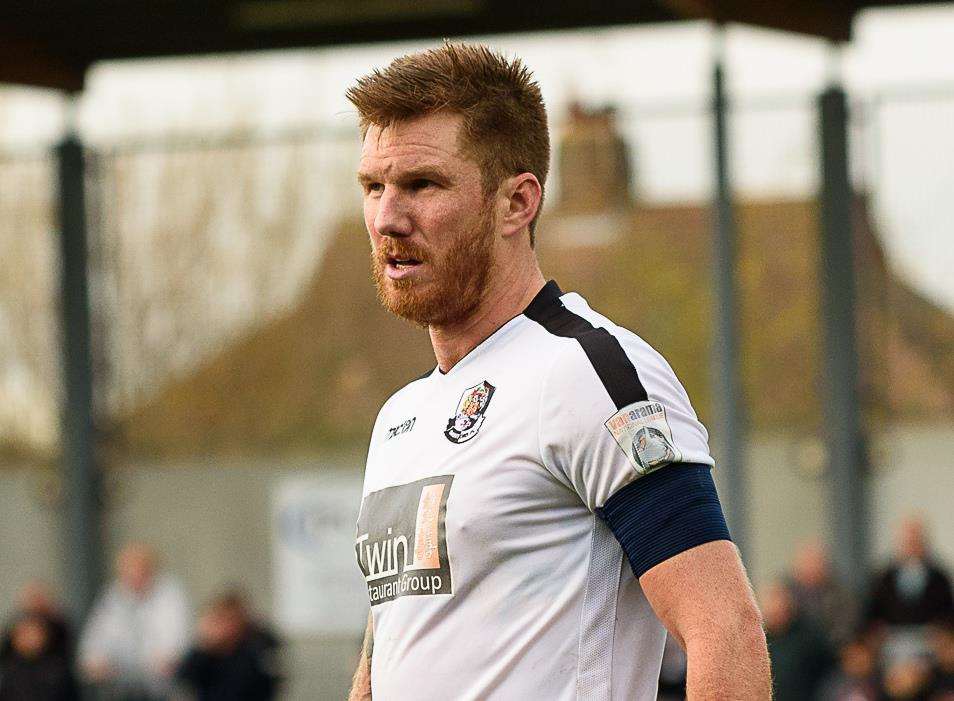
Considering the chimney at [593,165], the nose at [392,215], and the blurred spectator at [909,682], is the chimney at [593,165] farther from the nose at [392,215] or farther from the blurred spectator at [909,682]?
the nose at [392,215]

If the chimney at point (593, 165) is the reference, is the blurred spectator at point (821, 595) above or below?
below

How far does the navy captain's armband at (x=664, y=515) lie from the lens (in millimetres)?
2414

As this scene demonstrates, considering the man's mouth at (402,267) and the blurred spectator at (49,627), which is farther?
the blurred spectator at (49,627)

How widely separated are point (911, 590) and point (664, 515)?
321 inches

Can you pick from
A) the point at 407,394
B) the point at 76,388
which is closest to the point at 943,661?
the point at 76,388

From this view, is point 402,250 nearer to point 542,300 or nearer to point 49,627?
point 542,300

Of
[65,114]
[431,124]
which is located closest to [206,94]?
[65,114]

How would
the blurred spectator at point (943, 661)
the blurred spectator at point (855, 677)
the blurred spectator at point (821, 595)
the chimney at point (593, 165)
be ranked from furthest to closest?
the chimney at point (593, 165)
the blurred spectator at point (821, 595)
the blurred spectator at point (855, 677)
the blurred spectator at point (943, 661)

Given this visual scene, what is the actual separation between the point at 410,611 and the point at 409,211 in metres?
0.60

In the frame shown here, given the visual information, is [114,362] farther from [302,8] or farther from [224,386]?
[302,8]

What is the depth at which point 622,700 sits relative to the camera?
253 centimetres

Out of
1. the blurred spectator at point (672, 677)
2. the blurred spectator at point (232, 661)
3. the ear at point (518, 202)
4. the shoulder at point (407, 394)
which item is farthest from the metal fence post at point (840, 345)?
the ear at point (518, 202)

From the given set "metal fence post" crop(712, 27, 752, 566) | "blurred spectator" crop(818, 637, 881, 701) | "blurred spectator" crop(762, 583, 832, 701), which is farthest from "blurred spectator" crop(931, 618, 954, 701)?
"metal fence post" crop(712, 27, 752, 566)

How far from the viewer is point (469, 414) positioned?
270 centimetres
